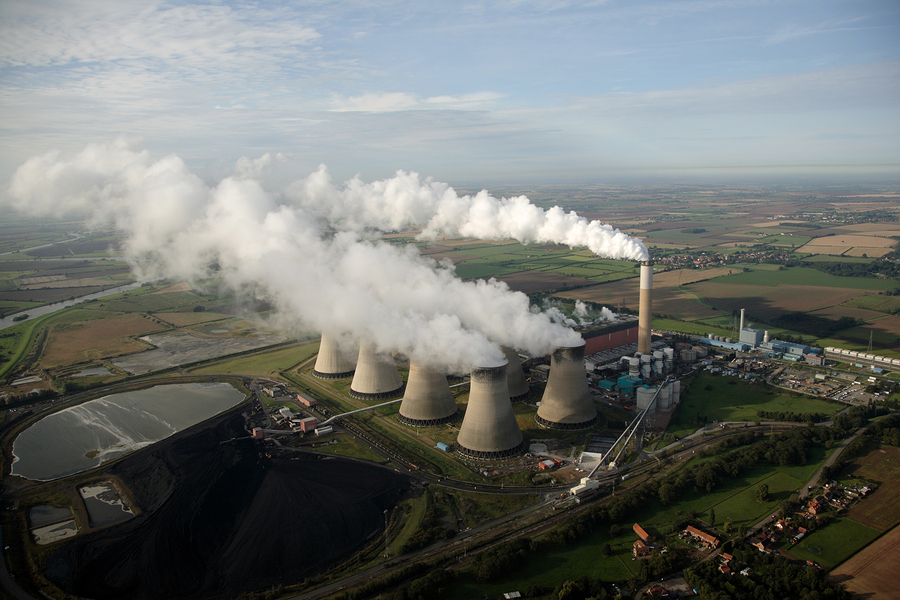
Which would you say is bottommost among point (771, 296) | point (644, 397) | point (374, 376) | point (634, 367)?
point (644, 397)

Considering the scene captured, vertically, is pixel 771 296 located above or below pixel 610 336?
above

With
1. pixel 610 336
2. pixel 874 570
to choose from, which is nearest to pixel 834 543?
pixel 874 570

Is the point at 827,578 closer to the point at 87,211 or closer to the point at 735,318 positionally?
the point at 735,318

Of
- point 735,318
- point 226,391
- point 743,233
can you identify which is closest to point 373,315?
point 226,391

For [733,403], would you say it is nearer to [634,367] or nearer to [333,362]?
[634,367]

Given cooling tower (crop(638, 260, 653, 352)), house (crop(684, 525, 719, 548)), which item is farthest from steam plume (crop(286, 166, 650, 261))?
house (crop(684, 525, 719, 548))

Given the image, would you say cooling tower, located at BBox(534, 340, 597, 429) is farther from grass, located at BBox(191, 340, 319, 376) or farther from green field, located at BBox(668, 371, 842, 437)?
grass, located at BBox(191, 340, 319, 376)

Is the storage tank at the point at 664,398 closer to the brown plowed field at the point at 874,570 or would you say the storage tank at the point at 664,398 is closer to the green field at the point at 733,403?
the green field at the point at 733,403
